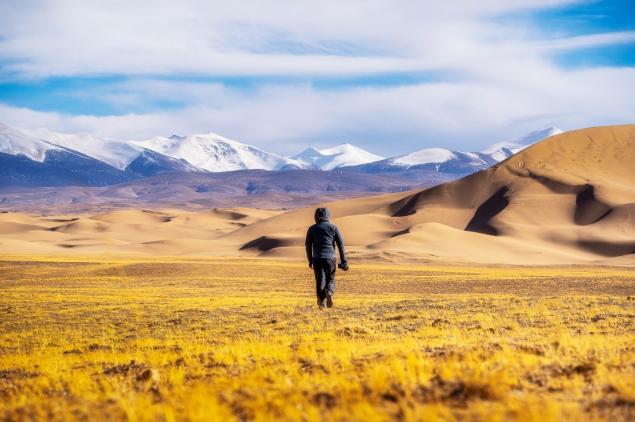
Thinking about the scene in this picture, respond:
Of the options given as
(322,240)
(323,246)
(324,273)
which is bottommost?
(324,273)

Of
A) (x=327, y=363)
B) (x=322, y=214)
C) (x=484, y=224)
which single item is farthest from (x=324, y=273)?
(x=484, y=224)

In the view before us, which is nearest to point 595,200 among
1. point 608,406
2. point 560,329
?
point 560,329

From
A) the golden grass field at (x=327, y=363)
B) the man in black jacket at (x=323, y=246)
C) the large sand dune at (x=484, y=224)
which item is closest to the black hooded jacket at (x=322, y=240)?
the man in black jacket at (x=323, y=246)

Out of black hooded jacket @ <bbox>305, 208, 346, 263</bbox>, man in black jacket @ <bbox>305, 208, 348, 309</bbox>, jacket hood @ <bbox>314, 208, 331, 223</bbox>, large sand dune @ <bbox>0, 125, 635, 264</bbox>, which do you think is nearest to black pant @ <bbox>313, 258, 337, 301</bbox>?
man in black jacket @ <bbox>305, 208, 348, 309</bbox>

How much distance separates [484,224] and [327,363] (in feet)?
371

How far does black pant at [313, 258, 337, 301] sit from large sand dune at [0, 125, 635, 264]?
195 feet

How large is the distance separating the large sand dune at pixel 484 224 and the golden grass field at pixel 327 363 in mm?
60612

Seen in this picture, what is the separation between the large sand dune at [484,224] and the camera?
92000mm

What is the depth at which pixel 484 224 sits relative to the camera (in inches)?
4702

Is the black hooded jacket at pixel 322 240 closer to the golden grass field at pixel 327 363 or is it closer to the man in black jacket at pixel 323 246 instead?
the man in black jacket at pixel 323 246

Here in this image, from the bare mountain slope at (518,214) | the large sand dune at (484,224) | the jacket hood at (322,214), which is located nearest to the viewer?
the jacket hood at (322,214)

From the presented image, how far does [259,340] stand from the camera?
1359cm

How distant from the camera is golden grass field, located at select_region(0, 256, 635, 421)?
22.9ft

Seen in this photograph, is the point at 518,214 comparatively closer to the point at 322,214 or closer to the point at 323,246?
the point at 322,214
